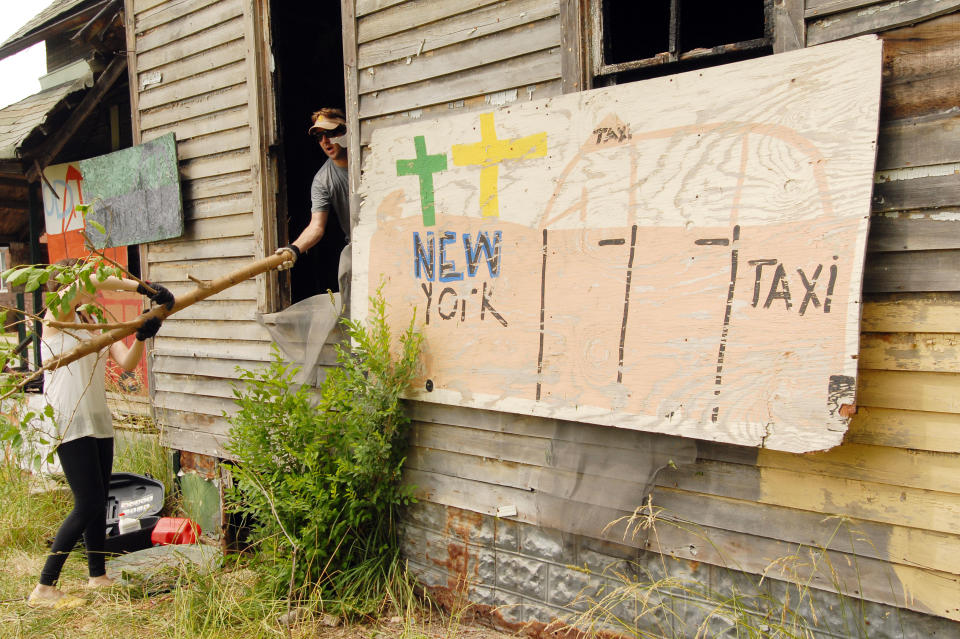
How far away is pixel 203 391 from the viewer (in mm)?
5328

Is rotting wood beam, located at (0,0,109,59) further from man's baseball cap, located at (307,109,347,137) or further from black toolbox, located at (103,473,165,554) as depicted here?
black toolbox, located at (103,473,165,554)

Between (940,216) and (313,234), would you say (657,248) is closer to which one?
(940,216)

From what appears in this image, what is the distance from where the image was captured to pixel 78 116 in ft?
23.1

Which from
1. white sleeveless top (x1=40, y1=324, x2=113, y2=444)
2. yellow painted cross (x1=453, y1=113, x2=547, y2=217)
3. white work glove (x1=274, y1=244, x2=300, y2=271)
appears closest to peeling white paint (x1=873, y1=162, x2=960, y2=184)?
yellow painted cross (x1=453, y1=113, x2=547, y2=217)

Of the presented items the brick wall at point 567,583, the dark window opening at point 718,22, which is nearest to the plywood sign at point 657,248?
the brick wall at point 567,583

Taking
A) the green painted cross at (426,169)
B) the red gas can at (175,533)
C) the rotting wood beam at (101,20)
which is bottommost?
the red gas can at (175,533)

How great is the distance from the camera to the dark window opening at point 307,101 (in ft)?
20.4

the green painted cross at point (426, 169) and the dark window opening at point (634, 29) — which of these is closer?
the dark window opening at point (634, 29)

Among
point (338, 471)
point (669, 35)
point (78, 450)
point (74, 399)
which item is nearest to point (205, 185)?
point (74, 399)

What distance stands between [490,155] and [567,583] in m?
2.17

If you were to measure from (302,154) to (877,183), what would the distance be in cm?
520

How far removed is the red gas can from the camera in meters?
4.90

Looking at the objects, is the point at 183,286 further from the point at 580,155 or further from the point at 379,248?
the point at 580,155

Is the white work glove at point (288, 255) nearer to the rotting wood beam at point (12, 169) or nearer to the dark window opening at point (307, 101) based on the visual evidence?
the dark window opening at point (307, 101)
